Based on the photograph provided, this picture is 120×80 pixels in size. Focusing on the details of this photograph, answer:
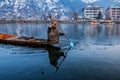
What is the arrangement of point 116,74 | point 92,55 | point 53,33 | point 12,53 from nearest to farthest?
point 116,74
point 92,55
point 12,53
point 53,33

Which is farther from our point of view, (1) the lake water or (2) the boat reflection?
(2) the boat reflection

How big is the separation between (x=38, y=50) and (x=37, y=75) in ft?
44.2

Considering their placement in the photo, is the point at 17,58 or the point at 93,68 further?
the point at 17,58

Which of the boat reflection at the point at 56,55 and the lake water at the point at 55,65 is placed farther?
the boat reflection at the point at 56,55

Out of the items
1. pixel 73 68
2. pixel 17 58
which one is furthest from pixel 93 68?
pixel 17 58

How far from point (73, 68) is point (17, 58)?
875 centimetres

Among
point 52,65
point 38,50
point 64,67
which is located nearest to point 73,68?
point 64,67

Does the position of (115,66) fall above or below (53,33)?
below

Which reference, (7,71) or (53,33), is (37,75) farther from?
(53,33)

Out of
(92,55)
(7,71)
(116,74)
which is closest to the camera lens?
(116,74)

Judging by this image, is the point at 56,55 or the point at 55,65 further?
the point at 56,55

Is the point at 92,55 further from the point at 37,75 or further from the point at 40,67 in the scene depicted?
the point at 37,75

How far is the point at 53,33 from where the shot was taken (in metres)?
35.3

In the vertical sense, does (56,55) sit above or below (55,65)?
above
